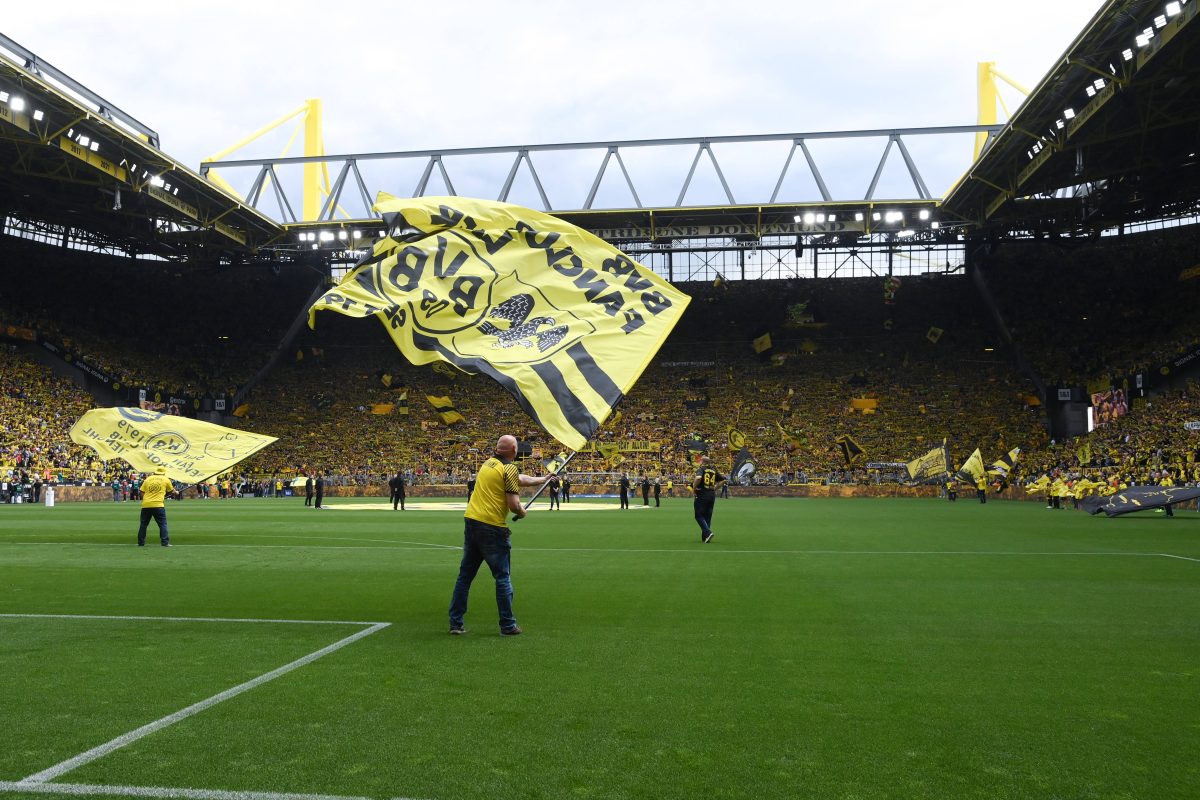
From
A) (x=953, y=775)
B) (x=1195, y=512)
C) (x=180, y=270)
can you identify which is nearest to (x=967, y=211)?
(x=1195, y=512)

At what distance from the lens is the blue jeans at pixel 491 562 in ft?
28.3

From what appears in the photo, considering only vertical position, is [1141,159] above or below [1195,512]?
above

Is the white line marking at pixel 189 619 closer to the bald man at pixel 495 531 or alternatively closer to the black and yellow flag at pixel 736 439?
the bald man at pixel 495 531

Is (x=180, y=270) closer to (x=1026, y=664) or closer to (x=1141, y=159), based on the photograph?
(x=1141, y=159)

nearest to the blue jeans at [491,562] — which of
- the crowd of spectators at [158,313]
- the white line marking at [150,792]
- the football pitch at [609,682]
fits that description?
the football pitch at [609,682]

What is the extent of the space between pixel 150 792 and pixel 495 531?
174 inches

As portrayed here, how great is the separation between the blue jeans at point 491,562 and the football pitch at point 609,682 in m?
0.24

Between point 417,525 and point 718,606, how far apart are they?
16797 mm

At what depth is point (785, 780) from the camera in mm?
4734

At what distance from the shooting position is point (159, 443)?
850 inches

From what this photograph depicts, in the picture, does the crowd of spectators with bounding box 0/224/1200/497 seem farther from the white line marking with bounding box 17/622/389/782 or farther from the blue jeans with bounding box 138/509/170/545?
the white line marking with bounding box 17/622/389/782

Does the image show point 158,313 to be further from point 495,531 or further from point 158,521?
point 495,531

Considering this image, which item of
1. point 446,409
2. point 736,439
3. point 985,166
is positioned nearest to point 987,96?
point 985,166

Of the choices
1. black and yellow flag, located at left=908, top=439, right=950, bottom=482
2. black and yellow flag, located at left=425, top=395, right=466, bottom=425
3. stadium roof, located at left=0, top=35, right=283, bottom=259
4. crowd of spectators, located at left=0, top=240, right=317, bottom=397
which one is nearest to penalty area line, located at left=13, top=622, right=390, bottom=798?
stadium roof, located at left=0, top=35, right=283, bottom=259
